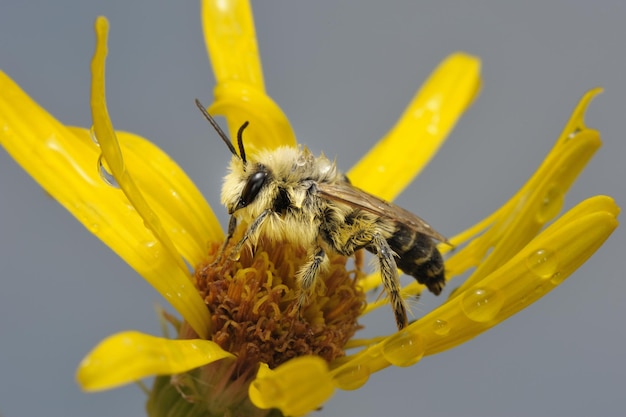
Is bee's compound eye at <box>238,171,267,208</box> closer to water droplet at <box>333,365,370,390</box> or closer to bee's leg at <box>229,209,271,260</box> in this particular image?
bee's leg at <box>229,209,271,260</box>

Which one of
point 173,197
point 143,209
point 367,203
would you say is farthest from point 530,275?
point 173,197

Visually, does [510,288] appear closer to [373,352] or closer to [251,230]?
[373,352]

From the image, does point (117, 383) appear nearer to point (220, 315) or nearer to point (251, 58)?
point (220, 315)

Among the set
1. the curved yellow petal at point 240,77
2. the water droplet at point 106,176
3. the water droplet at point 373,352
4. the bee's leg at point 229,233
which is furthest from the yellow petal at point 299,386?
the curved yellow petal at point 240,77

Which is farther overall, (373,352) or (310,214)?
(310,214)

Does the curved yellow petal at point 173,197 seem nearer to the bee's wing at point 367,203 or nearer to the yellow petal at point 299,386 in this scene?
the bee's wing at point 367,203

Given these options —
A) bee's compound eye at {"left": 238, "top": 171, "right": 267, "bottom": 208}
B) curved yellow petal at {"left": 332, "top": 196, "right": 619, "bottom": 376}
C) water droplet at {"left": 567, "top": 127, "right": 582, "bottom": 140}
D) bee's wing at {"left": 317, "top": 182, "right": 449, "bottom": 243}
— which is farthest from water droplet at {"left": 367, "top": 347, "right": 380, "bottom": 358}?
water droplet at {"left": 567, "top": 127, "right": 582, "bottom": 140}
